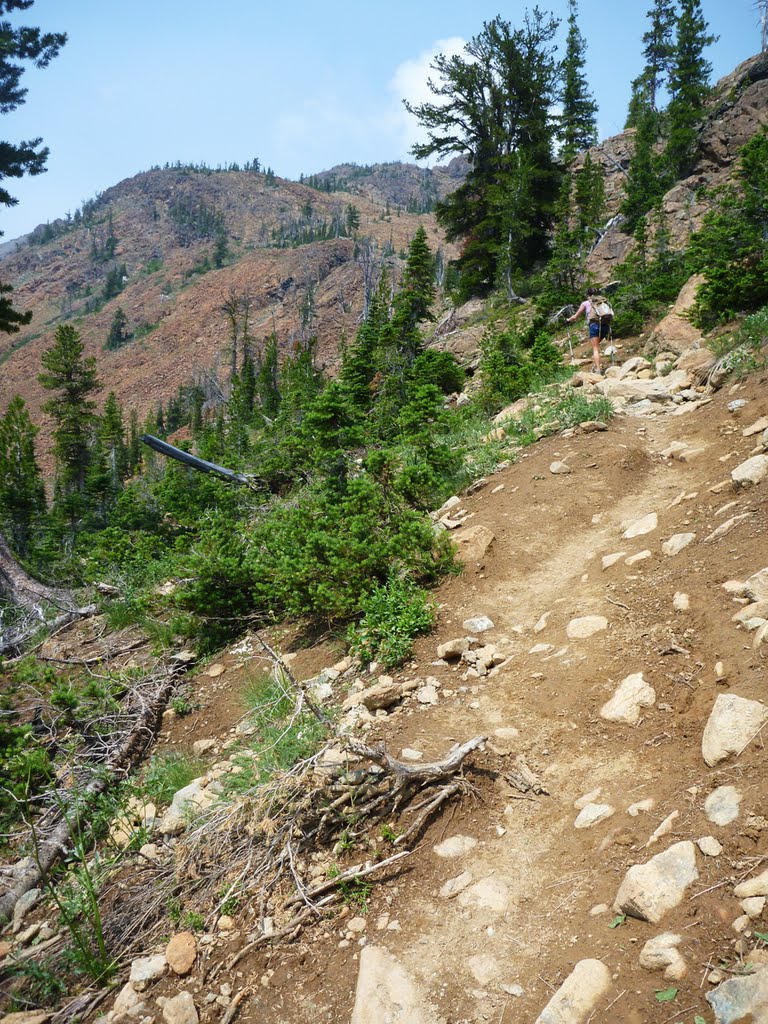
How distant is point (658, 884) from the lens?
2273 mm

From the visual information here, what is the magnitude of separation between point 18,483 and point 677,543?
40.1 metres

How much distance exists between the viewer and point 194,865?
3420 millimetres

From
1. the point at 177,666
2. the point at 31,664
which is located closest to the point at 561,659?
the point at 177,666

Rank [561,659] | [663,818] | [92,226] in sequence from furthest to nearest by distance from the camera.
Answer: [92,226] < [561,659] < [663,818]

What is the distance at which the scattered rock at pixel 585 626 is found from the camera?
4.43 meters

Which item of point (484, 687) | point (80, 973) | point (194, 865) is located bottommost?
point (80, 973)

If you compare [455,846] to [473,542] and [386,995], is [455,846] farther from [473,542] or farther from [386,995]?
[473,542]

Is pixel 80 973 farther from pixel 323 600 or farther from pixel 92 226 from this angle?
pixel 92 226

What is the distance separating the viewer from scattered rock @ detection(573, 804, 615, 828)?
2.87 metres

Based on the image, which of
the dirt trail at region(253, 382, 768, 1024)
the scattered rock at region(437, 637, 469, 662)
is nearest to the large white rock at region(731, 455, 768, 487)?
the dirt trail at region(253, 382, 768, 1024)

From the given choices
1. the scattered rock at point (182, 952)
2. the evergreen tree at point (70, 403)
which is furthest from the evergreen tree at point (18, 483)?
the scattered rock at point (182, 952)

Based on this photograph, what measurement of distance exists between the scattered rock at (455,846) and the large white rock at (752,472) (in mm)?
3969

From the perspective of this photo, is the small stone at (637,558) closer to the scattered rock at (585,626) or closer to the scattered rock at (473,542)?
the scattered rock at (585,626)

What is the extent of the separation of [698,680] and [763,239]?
10400 millimetres
